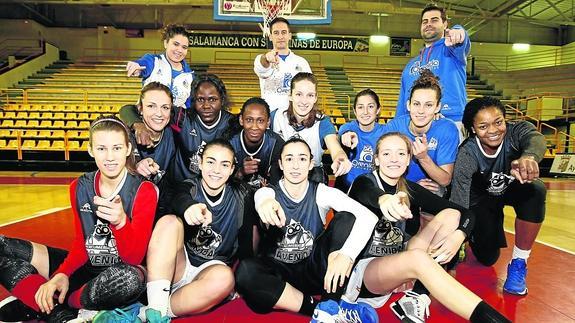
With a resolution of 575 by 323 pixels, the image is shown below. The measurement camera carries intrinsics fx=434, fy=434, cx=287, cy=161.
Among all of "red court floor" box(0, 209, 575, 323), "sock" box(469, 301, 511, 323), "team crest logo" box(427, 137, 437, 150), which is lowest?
"red court floor" box(0, 209, 575, 323)

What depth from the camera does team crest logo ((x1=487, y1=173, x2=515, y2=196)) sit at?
9.23 ft

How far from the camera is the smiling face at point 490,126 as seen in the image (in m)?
2.69

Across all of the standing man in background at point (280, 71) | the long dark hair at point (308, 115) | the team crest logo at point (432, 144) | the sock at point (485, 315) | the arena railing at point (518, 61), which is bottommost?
the sock at point (485, 315)

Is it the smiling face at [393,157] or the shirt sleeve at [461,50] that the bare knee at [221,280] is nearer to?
the smiling face at [393,157]

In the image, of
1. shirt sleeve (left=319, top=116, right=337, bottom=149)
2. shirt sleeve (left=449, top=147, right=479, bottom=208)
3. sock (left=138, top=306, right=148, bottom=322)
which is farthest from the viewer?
shirt sleeve (left=319, top=116, right=337, bottom=149)

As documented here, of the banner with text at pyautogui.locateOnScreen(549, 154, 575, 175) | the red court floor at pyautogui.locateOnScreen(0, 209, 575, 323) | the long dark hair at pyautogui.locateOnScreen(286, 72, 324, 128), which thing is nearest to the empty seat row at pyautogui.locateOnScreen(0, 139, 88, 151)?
the red court floor at pyautogui.locateOnScreen(0, 209, 575, 323)

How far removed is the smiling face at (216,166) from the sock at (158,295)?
1.83 feet

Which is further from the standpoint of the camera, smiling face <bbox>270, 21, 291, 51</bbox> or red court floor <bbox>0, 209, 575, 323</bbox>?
smiling face <bbox>270, 21, 291, 51</bbox>

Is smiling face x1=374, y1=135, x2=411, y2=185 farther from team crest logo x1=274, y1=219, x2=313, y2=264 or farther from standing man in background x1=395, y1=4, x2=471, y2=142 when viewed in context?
standing man in background x1=395, y1=4, x2=471, y2=142

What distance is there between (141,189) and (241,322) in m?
0.85

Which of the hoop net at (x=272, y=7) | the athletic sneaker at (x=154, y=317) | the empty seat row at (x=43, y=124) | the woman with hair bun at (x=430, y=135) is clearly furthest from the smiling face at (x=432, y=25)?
the empty seat row at (x=43, y=124)

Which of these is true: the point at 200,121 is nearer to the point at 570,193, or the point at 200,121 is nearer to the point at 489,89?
the point at 570,193

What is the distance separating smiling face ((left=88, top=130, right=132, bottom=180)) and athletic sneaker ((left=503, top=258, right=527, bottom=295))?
2345 mm

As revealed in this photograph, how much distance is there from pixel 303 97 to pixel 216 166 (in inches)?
41.8
